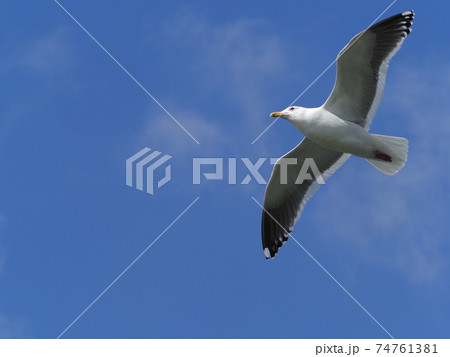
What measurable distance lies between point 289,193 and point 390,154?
1.59 m

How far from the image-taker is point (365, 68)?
862 cm

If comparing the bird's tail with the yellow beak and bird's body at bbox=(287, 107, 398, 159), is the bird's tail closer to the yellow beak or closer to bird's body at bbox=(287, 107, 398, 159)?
bird's body at bbox=(287, 107, 398, 159)

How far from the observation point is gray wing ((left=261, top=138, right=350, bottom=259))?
31.4 feet

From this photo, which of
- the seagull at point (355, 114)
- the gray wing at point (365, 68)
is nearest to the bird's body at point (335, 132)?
the seagull at point (355, 114)

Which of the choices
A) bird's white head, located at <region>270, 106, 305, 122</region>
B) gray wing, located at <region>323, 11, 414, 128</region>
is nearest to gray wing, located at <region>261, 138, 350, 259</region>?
bird's white head, located at <region>270, 106, 305, 122</region>

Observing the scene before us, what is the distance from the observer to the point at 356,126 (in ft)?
28.8

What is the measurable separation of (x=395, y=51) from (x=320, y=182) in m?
2.10

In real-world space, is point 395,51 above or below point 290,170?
above

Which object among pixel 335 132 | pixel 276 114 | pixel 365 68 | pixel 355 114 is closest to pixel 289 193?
pixel 276 114

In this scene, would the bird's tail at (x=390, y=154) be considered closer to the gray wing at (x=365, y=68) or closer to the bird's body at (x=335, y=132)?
the bird's body at (x=335, y=132)

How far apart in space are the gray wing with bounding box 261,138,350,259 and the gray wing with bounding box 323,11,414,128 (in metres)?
0.75
